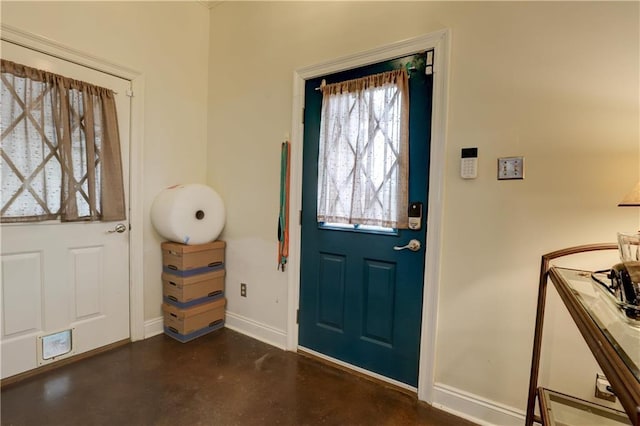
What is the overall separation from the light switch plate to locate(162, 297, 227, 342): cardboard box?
7.61 ft

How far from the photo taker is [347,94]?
6.61 ft

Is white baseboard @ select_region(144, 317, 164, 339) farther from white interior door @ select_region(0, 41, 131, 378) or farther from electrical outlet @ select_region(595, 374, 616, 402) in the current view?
electrical outlet @ select_region(595, 374, 616, 402)

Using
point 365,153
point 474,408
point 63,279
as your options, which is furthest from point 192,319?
point 474,408

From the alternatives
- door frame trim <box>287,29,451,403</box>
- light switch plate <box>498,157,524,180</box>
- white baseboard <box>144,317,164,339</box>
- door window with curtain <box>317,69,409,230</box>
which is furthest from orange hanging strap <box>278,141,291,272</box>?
light switch plate <box>498,157,524,180</box>

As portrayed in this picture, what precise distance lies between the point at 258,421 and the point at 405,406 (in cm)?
83

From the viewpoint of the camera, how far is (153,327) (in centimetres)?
253

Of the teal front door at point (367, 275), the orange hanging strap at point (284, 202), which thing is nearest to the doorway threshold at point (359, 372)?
the teal front door at point (367, 275)

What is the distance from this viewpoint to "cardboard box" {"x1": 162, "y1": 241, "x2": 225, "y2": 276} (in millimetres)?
2373

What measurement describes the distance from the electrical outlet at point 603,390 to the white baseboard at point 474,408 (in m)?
0.35

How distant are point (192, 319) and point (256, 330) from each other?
52 centimetres

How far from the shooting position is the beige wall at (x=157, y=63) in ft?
6.73

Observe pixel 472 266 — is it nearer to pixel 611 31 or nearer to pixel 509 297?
pixel 509 297

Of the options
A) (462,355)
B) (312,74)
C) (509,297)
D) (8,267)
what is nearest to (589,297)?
(509,297)

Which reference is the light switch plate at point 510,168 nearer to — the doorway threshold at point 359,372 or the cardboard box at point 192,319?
the doorway threshold at point 359,372
